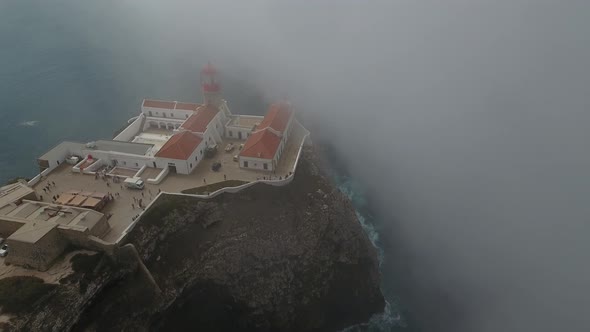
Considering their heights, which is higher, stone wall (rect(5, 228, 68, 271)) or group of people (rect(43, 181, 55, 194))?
stone wall (rect(5, 228, 68, 271))

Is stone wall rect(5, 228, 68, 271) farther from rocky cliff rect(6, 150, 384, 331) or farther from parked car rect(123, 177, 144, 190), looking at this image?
parked car rect(123, 177, 144, 190)

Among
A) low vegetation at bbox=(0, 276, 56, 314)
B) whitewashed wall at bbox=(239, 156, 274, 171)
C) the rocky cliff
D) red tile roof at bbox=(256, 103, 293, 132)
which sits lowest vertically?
the rocky cliff

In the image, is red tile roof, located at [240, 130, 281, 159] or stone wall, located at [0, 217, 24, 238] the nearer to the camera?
stone wall, located at [0, 217, 24, 238]

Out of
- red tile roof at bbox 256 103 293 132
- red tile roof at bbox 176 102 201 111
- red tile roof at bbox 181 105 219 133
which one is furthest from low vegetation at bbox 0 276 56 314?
red tile roof at bbox 176 102 201 111

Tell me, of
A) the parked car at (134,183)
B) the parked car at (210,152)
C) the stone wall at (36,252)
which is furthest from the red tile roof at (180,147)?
the stone wall at (36,252)

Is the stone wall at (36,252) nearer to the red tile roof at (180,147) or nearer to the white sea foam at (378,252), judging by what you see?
the red tile roof at (180,147)

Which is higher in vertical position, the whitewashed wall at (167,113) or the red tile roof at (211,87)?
the red tile roof at (211,87)

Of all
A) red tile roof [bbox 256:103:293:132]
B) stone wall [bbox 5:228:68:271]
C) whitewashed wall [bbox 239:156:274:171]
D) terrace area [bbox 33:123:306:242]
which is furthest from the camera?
red tile roof [bbox 256:103:293:132]
